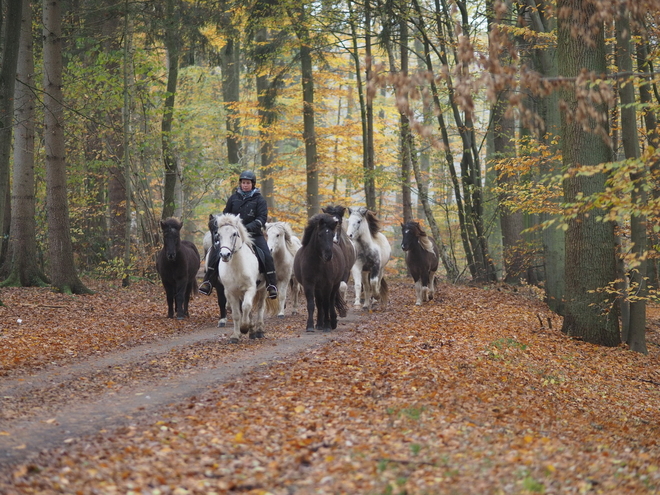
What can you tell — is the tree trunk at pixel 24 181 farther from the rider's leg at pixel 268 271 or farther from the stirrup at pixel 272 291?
the stirrup at pixel 272 291

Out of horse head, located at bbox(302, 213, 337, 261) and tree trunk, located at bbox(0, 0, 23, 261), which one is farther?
tree trunk, located at bbox(0, 0, 23, 261)

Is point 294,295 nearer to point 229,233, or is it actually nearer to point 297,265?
point 297,265

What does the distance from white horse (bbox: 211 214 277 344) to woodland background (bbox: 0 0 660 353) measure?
348cm

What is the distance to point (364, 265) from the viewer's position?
16.2 meters

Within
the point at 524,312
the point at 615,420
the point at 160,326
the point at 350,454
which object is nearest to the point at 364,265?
the point at 524,312

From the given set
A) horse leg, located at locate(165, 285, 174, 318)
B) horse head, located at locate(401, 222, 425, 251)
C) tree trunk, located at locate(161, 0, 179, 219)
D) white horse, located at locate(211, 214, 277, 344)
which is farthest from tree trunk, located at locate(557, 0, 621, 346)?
tree trunk, located at locate(161, 0, 179, 219)

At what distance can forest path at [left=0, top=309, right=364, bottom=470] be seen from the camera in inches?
237

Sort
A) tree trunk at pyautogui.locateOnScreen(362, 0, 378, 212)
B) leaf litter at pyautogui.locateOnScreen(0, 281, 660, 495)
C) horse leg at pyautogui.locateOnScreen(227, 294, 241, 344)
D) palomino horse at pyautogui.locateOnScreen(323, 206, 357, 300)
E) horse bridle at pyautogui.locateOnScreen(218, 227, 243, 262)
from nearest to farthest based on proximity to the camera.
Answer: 1. leaf litter at pyautogui.locateOnScreen(0, 281, 660, 495)
2. horse bridle at pyautogui.locateOnScreen(218, 227, 243, 262)
3. horse leg at pyautogui.locateOnScreen(227, 294, 241, 344)
4. palomino horse at pyautogui.locateOnScreen(323, 206, 357, 300)
5. tree trunk at pyautogui.locateOnScreen(362, 0, 378, 212)

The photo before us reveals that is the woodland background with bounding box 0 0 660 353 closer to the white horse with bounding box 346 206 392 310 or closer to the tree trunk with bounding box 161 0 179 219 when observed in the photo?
the tree trunk with bounding box 161 0 179 219

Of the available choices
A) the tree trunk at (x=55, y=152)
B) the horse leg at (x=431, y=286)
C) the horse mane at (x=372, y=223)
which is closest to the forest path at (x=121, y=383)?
the horse mane at (x=372, y=223)

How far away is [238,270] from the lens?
1088cm

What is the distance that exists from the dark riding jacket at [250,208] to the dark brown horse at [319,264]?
91 centimetres

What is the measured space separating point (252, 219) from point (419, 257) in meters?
6.27

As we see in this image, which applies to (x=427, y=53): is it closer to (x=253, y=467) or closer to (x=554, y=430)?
(x=554, y=430)
